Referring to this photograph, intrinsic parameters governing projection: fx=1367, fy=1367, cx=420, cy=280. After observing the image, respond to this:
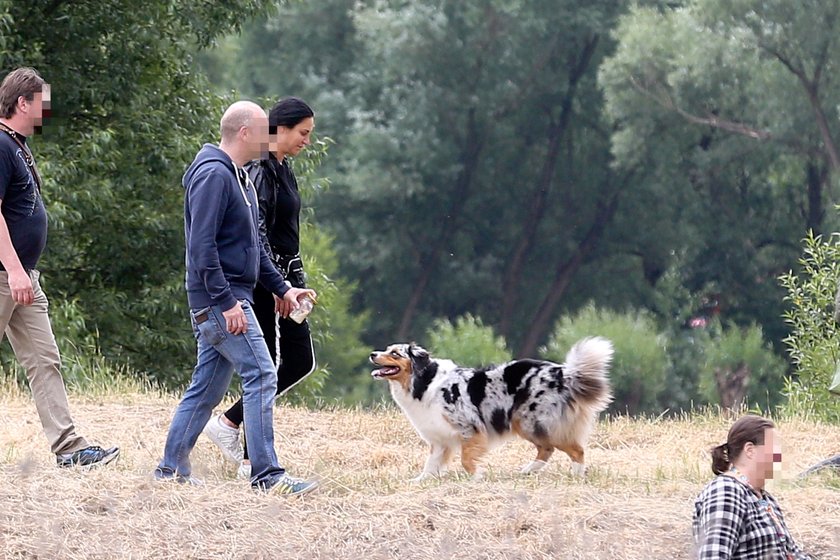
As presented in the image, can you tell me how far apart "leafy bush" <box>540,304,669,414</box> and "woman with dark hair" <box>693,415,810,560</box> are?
87.3 ft

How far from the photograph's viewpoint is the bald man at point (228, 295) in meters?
6.86

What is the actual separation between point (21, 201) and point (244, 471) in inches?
76.6

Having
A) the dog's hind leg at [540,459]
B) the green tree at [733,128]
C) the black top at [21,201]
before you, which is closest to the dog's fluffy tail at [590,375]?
the dog's hind leg at [540,459]

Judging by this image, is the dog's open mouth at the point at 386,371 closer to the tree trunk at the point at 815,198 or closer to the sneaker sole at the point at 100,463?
the sneaker sole at the point at 100,463

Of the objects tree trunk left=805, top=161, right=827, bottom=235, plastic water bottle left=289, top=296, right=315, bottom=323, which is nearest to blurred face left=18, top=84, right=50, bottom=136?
plastic water bottle left=289, top=296, right=315, bottom=323

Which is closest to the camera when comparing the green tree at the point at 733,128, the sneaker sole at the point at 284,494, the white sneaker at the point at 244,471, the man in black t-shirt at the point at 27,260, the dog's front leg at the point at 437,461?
the sneaker sole at the point at 284,494

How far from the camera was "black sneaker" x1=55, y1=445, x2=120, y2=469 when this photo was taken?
7739mm

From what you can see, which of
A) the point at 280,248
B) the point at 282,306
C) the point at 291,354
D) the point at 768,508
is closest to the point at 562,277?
the point at 291,354

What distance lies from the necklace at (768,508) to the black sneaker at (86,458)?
3806 millimetres

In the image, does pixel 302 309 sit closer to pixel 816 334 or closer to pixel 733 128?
pixel 816 334

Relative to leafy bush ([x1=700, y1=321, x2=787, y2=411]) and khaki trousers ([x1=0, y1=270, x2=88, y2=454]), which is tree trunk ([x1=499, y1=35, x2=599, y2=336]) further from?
khaki trousers ([x1=0, y1=270, x2=88, y2=454])

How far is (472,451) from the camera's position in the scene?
860 centimetres

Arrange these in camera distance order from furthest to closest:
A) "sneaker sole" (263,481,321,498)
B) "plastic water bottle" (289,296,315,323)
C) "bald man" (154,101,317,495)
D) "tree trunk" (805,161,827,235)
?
"tree trunk" (805,161,827,235) < "plastic water bottle" (289,296,315,323) < "sneaker sole" (263,481,321,498) < "bald man" (154,101,317,495)

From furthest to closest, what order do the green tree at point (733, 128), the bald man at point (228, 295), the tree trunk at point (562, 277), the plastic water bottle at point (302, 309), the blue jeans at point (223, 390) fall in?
the tree trunk at point (562, 277)
the green tree at point (733, 128)
the plastic water bottle at point (302, 309)
the blue jeans at point (223, 390)
the bald man at point (228, 295)
